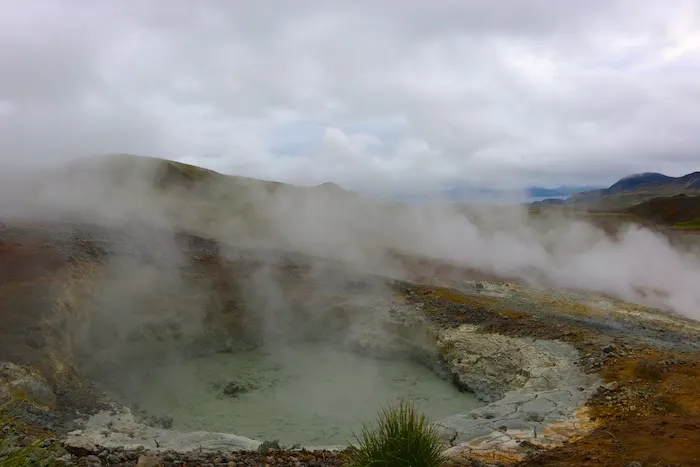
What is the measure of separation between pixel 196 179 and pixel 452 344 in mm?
28792

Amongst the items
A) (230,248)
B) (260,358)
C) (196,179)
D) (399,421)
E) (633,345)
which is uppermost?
(196,179)

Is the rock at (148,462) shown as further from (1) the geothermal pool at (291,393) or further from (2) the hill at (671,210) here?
(2) the hill at (671,210)

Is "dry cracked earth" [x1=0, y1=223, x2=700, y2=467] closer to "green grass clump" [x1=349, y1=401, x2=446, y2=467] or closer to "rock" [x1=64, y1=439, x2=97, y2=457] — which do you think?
"rock" [x1=64, y1=439, x2=97, y2=457]

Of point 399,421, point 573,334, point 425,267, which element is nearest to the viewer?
point 399,421

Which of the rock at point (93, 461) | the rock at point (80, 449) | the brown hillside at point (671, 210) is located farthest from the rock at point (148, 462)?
the brown hillside at point (671, 210)

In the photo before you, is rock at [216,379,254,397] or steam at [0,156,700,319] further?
steam at [0,156,700,319]

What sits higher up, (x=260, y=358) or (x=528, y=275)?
(x=528, y=275)

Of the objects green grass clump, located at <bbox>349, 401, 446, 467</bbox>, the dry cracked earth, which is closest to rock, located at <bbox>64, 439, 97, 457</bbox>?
the dry cracked earth

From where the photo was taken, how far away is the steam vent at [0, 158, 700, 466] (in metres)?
8.82

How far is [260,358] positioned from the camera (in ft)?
55.1

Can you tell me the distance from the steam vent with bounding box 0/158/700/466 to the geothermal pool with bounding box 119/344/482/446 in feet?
0.22

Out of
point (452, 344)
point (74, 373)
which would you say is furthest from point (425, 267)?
point (74, 373)

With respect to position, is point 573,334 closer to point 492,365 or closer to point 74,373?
point 492,365

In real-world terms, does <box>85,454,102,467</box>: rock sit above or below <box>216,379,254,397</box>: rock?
above
